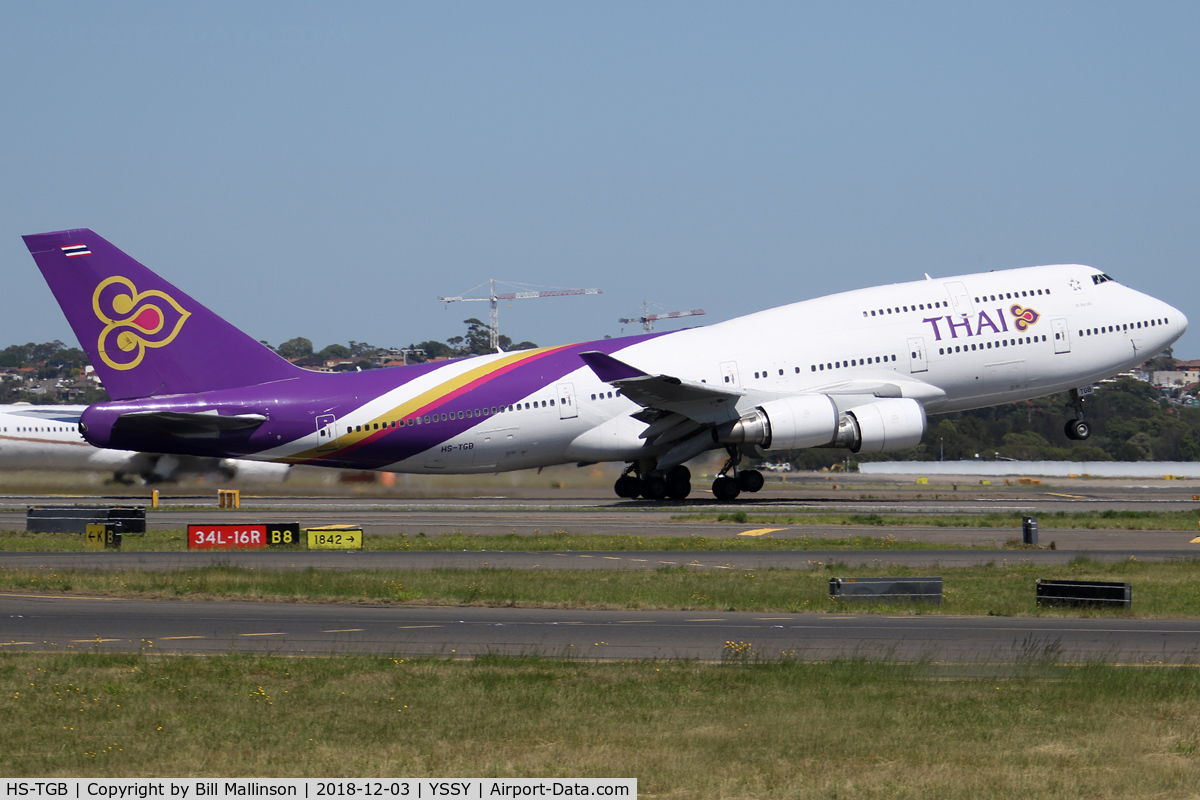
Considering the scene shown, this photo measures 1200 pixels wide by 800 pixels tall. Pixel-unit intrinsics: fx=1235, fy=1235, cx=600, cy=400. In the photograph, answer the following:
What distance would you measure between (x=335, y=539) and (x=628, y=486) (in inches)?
686

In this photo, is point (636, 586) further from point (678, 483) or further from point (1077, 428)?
point (1077, 428)

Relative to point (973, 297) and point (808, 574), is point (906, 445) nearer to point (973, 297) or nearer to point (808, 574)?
point (973, 297)

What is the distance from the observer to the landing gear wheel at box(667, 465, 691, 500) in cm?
4566

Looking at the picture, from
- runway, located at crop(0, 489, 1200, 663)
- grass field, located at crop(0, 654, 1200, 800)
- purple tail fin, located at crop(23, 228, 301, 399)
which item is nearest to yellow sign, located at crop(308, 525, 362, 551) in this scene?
→ runway, located at crop(0, 489, 1200, 663)

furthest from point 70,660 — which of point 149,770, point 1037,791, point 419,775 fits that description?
point 1037,791

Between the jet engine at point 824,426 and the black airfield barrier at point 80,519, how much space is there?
19.4m

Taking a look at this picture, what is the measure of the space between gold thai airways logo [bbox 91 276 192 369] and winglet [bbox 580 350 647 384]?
14.2 m

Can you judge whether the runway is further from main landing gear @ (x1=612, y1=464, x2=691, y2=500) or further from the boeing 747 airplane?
main landing gear @ (x1=612, y1=464, x2=691, y2=500)

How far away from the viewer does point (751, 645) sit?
16922mm

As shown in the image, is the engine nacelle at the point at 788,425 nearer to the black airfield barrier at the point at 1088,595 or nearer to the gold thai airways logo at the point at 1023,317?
the gold thai airways logo at the point at 1023,317

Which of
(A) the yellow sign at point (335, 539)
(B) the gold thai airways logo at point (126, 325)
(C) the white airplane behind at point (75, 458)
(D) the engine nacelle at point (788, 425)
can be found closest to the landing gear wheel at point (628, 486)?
(D) the engine nacelle at point (788, 425)

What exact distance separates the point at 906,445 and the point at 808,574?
19.3 metres

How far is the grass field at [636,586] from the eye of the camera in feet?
69.4

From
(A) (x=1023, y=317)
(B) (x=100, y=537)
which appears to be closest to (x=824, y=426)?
(A) (x=1023, y=317)
